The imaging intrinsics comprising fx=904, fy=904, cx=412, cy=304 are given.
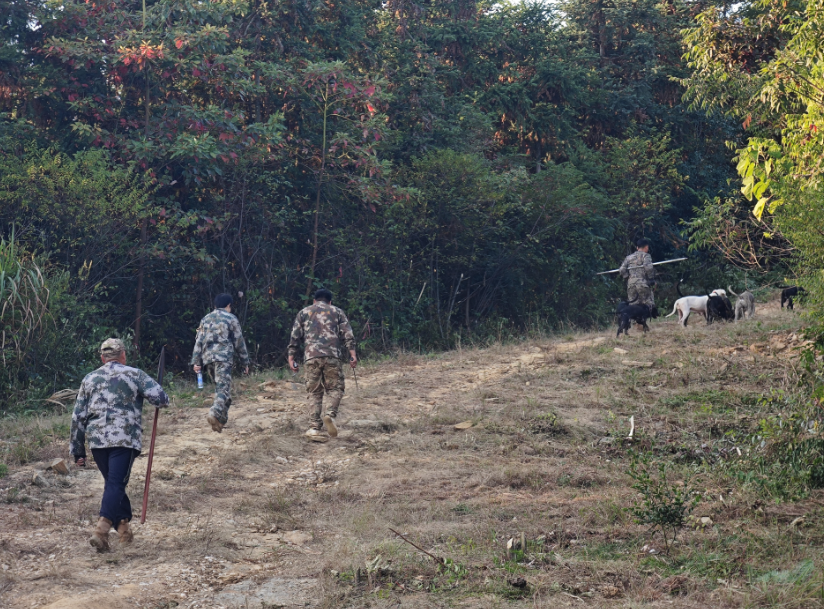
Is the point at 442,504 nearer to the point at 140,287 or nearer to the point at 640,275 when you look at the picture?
the point at 640,275

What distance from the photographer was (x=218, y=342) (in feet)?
35.3

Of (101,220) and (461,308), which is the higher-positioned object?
(101,220)

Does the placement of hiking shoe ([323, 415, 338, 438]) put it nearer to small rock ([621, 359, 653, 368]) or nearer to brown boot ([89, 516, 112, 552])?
brown boot ([89, 516, 112, 552])

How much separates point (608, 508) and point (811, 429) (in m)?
1.89

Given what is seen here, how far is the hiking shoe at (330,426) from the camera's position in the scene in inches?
408

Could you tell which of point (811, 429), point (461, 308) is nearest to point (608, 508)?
point (811, 429)

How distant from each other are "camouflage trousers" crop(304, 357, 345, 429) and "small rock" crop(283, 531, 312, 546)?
10.3ft

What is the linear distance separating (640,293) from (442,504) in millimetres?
8501

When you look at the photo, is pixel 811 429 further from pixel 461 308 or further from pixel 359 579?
pixel 461 308

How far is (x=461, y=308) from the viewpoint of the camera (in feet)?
67.4

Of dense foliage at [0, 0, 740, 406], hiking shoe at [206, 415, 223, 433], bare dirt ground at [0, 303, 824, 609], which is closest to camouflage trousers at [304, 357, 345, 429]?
bare dirt ground at [0, 303, 824, 609]

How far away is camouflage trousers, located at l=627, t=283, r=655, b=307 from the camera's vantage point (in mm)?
15260

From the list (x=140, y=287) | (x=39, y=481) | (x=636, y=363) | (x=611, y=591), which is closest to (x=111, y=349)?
(x=39, y=481)

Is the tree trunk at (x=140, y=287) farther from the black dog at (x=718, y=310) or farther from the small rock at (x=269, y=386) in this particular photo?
the black dog at (x=718, y=310)
